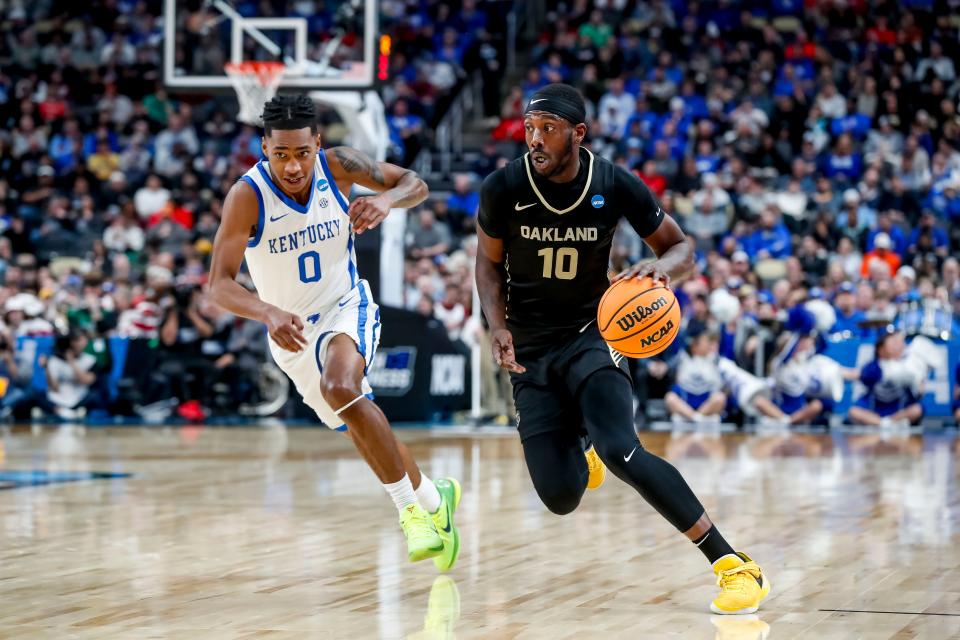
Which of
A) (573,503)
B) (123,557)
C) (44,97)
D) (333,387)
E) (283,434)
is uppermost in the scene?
(44,97)

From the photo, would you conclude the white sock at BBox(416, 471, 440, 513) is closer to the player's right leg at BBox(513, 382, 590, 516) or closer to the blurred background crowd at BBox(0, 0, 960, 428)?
the player's right leg at BBox(513, 382, 590, 516)

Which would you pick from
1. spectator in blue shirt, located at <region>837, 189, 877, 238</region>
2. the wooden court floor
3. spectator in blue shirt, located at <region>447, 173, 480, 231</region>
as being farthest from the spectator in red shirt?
the wooden court floor

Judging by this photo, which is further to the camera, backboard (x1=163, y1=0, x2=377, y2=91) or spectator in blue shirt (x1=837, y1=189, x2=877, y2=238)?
spectator in blue shirt (x1=837, y1=189, x2=877, y2=238)

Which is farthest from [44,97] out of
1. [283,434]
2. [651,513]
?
[651,513]

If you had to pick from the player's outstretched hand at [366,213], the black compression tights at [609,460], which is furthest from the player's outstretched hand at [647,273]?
the player's outstretched hand at [366,213]

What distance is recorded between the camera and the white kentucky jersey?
599cm

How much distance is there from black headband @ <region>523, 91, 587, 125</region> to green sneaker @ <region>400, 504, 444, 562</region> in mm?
1725

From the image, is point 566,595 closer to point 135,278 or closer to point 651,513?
point 651,513

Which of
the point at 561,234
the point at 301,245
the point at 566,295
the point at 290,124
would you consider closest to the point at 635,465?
the point at 566,295

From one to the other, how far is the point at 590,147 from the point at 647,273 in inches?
600

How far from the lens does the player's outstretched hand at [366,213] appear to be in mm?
5695

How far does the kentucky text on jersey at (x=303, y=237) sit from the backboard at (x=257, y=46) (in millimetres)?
8831

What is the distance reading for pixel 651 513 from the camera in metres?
8.18

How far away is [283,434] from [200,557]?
7979 millimetres
